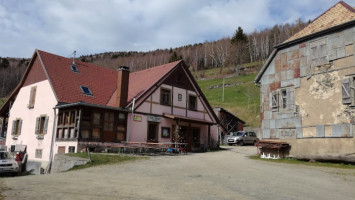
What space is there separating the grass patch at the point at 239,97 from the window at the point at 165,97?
74.9 feet

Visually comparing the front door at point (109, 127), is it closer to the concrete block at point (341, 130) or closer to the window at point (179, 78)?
the window at point (179, 78)

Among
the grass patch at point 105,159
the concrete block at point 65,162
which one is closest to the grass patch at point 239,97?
the grass patch at point 105,159

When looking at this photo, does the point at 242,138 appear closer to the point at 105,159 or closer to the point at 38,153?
the point at 105,159

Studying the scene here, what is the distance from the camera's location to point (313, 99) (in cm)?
1789

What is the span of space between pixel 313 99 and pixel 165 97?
11.9 metres

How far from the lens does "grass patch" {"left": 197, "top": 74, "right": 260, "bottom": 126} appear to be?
5003 cm

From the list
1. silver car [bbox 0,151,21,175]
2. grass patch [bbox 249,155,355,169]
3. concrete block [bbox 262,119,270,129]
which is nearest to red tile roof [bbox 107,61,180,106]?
silver car [bbox 0,151,21,175]

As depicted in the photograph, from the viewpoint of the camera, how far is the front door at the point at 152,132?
24.1 m

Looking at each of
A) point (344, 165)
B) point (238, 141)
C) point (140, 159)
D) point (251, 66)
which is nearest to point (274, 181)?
point (344, 165)

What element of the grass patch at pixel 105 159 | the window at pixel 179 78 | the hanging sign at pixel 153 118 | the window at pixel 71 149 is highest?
the window at pixel 179 78

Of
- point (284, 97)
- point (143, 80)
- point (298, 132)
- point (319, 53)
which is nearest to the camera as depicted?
point (319, 53)

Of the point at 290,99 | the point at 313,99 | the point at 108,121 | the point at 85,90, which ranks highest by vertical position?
the point at 85,90

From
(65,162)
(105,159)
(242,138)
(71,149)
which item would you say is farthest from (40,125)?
(242,138)

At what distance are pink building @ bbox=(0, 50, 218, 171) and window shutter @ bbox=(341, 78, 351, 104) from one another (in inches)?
476
